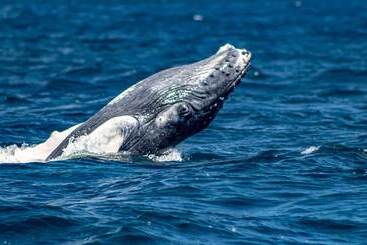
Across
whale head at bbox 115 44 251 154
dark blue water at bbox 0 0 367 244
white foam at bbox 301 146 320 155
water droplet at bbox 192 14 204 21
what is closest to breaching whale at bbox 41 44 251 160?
whale head at bbox 115 44 251 154

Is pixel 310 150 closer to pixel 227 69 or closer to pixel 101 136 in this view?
pixel 227 69

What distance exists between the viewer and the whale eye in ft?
54.5

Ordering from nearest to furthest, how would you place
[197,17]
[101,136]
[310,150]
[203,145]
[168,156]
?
[101,136]
[168,156]
[310,150]
[203,145]
[197,17]

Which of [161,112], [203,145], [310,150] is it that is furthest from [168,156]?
[310,150]

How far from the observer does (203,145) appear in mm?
19703

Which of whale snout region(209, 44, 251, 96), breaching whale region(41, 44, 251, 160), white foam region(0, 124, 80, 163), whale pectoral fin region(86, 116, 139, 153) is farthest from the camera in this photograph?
white foam region(0, 124, 80, 163)

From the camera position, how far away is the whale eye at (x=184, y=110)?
654 inches

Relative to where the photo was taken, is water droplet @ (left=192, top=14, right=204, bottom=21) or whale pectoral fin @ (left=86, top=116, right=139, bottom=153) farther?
water droplet @ (left=192, top=14, right=204, bottom=21)

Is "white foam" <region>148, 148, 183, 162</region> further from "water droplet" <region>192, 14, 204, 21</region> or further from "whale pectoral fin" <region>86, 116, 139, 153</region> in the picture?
"water droplet" <region>192, 14, 204, 21</region>

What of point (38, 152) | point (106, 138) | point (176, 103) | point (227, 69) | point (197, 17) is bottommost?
point (197, 17)

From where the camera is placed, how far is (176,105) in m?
16.7

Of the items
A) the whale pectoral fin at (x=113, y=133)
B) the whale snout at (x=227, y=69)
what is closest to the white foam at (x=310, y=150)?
the whale snout at (x=227, y=69)

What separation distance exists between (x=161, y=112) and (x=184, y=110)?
365 mm

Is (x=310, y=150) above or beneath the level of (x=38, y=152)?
beneath
